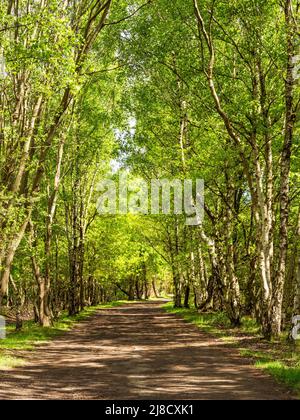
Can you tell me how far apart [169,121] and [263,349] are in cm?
1791

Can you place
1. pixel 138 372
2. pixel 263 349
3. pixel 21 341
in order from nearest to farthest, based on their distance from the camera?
pixel 138 372 → pixel 263 349 → pixel 21 341

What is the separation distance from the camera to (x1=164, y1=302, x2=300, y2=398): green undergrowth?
13125 mm

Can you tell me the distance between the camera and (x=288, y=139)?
19.1 metres

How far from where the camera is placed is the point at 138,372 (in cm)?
1456

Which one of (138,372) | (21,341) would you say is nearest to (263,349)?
(138,372)

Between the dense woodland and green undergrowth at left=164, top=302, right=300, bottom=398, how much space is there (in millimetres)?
736

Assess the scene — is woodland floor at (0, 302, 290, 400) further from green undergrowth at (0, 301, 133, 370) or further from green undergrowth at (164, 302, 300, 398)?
green undergrowth at (0, 301, 133, 370)

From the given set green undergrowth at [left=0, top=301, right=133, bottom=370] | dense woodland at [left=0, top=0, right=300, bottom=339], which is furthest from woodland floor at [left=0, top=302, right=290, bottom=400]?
dense woodland at [left=0, top=0, right=300, bottom=339]

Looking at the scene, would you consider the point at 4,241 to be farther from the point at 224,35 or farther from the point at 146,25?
the point at 146,25

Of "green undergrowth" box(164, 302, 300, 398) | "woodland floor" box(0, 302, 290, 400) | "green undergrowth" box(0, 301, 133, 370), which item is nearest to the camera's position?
"woodland floor" box(0, 302, 290, 400)

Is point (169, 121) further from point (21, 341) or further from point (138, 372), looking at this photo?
point (138, 372)

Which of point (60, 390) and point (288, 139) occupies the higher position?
point (288, 139)

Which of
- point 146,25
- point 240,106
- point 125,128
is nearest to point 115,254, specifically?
point 125,128

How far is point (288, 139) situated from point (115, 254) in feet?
130
